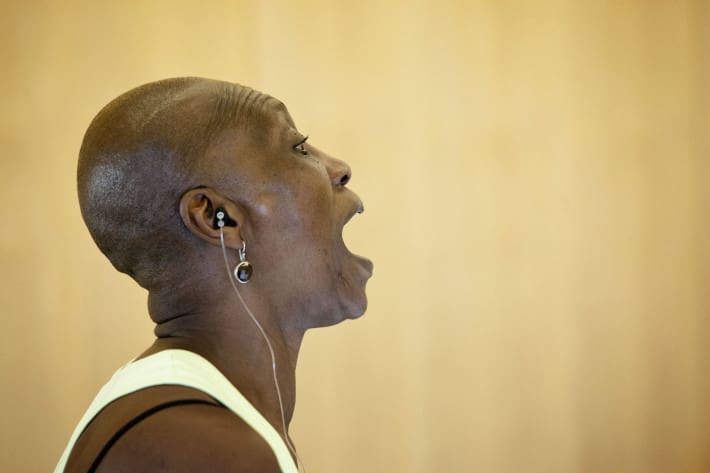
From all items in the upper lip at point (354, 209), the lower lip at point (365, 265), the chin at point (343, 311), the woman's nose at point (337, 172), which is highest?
the woman's nose at point (337, 172)

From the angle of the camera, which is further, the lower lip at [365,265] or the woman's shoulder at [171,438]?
the lower lip at [365,265]

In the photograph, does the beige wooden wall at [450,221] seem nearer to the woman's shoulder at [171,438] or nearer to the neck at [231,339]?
the neck at [231,339]

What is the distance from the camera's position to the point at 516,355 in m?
2.59

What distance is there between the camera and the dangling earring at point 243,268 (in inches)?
37.1

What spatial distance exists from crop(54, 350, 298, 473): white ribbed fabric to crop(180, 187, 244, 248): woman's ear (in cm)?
13

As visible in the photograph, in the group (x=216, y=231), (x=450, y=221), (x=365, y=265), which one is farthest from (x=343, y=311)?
(x=450, y=221)

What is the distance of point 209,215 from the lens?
0.93 meters

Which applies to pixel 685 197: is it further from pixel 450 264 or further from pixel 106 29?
pixel 106 29

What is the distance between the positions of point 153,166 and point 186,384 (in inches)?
9.3

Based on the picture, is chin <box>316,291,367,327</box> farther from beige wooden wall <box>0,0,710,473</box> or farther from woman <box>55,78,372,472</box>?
beige wooden wall <box>0,0,710,473</box>

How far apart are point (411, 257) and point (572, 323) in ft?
1.78

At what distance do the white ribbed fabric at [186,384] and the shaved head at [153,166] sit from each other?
0.12 metres

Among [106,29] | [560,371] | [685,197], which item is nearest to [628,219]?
[685,197]

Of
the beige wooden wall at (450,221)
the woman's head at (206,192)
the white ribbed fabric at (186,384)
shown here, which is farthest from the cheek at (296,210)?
the beige wooden wall at (450,221)
